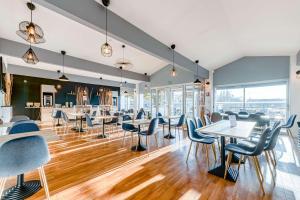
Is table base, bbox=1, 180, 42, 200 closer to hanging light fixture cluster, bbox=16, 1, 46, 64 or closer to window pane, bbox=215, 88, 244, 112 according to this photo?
hanging light fixture cluster, bbox=16, 1, 46, 64

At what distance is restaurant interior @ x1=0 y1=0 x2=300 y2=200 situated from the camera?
84.7 inches

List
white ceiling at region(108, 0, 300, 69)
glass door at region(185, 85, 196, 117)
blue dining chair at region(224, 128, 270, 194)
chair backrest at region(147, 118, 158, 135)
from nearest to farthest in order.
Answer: blue dining chair at region(224, 128, 270, 194) → white ceiling at region(108, 0, 300, 69) → chair backrest at region(147, 118, 158, 135) → glass door at region(185, 85, 196, 117)

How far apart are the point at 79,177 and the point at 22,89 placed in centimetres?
883

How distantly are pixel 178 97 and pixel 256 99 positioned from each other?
3421 mm

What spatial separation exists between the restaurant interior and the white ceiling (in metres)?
0.03

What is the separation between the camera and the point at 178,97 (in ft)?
26.5

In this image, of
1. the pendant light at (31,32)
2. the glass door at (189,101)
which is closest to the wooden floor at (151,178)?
the pendant light at (31,32)

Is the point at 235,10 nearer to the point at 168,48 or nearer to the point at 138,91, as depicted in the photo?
the point at 168,48

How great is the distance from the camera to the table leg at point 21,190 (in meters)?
1.98

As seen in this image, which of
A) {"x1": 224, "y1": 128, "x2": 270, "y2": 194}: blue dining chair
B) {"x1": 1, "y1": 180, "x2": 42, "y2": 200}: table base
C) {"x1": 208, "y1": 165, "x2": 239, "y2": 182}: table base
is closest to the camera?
{"x1": 1, "y1": 180, "x2": 42, "y2": 200}: table base

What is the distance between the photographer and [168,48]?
468 centimetres

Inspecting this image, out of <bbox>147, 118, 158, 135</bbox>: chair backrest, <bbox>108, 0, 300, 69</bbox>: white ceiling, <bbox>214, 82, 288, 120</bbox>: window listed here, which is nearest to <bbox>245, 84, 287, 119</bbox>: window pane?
<bbox>214, 82, 288, 120</bbox>: window

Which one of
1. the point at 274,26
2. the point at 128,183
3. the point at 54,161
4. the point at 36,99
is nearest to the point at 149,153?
the point at 128,183

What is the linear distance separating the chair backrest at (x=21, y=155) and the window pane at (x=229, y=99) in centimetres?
733
